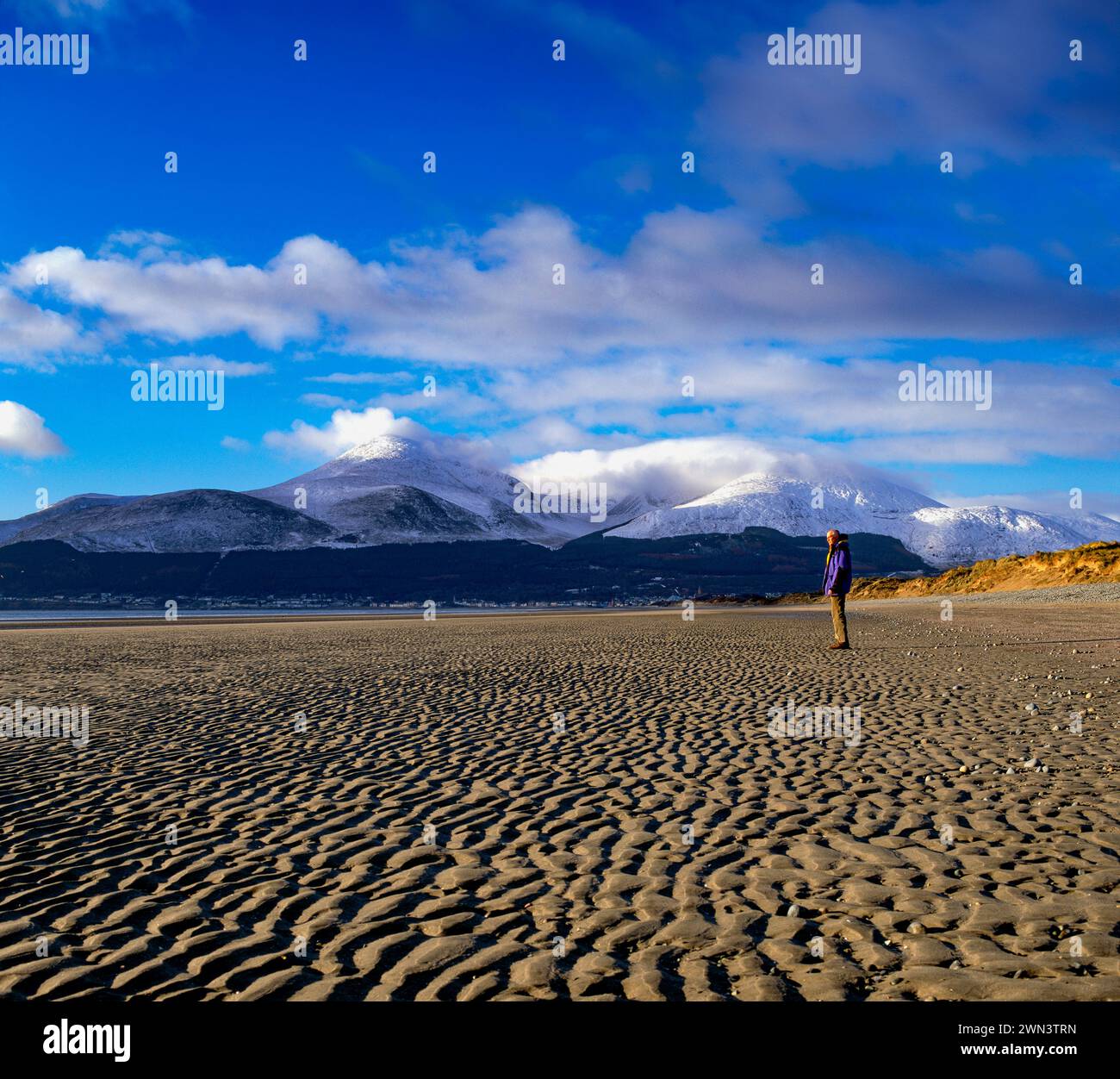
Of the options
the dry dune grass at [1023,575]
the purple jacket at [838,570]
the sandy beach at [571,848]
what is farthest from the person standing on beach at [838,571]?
the dry dune grass at [1023,575]

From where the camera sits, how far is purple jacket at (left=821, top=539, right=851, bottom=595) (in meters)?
22.5

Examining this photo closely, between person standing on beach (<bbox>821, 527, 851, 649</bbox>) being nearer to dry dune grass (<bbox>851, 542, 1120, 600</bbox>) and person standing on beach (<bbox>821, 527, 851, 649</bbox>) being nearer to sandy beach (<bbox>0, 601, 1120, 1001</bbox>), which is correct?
sandy beach (<bbox>0, 601, 1120, 1001</bbox>)

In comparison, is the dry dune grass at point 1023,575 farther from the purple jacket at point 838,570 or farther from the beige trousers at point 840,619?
the purple jacket at point 838,570

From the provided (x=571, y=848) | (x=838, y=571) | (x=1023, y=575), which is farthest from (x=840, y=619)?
(x=1023, y=575)

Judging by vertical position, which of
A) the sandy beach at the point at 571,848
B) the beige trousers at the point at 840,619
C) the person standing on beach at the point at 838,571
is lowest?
the sandy beach at the point at 571,848

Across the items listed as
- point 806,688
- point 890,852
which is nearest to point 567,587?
point 806,688

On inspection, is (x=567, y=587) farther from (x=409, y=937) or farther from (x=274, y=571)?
(x=409, y=937)

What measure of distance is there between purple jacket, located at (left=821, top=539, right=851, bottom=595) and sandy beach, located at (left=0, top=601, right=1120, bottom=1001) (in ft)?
22.3

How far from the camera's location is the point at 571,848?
698 centimetres

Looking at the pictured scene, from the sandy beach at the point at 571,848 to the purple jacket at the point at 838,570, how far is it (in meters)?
6.80

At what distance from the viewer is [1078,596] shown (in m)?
46.1

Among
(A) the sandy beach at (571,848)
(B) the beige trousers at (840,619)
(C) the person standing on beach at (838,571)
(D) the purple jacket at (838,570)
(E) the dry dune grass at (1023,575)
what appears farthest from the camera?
(E) the dry dune grass at (1023,575)

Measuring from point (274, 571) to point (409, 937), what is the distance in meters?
177

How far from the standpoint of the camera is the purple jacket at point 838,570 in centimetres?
2253
